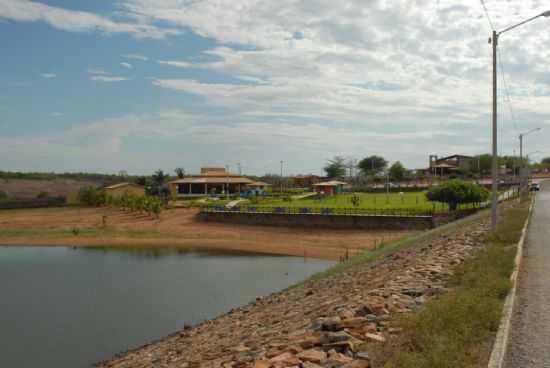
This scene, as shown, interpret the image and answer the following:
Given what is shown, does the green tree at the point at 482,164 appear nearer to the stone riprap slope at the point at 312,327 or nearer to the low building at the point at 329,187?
the low building at the point at 329,187

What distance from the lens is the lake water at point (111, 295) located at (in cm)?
1772

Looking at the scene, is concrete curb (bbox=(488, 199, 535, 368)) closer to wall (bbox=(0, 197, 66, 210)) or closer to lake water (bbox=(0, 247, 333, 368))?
A: lake water (bbox=(0, 247, 333, 368))

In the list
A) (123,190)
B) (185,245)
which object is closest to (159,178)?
(123,190)

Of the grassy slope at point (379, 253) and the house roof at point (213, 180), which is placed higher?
the house roof at point (213, 180)

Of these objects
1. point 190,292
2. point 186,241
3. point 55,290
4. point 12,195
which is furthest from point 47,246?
point 12,195

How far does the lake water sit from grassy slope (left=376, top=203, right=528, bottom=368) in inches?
466

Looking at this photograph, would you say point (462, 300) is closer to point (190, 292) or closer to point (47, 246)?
point (190, 292)

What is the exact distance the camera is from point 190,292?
25.5 m

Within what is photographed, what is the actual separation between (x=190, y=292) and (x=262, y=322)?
12421 millimetres

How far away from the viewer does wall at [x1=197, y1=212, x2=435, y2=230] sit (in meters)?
47.8

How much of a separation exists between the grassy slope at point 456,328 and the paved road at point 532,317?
13.5 inches

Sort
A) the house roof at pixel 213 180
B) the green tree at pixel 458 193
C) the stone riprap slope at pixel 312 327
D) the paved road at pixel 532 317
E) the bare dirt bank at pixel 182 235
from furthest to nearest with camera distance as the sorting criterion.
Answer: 1. the house roof at pixel 213 180
2. the green tree at pixel 458 193
3. the bare dirt bank at pixel 182 235
4. the stone riprap slope at pixel 312 327
5. the paved road at pixel 532 317

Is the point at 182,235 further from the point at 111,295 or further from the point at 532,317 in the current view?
the point at 532,317

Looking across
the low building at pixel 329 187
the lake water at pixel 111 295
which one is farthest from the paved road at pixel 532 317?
the low building at pixel 329 187
